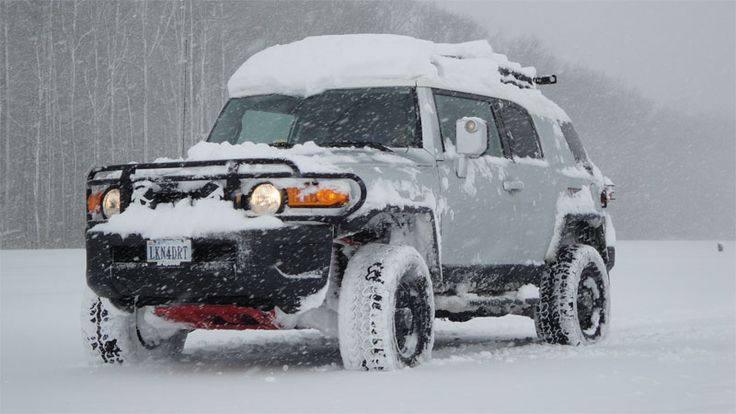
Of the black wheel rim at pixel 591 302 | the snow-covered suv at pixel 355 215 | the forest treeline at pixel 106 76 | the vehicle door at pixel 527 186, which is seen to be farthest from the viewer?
the forest treeline at pixel 106 76

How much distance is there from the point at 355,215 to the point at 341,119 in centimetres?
132

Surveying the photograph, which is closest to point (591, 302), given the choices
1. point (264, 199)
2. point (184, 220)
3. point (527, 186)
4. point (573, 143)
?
point (527, 186)

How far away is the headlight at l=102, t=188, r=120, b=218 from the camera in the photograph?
22.2ft

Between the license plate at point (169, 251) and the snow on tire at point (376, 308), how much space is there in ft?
2.99

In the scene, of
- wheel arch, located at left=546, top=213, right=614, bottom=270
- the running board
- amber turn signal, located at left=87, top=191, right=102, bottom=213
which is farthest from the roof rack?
amber turn signal, located at left=87, top=191, right=102, bottom=213

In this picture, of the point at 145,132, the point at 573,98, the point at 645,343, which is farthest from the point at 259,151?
the point at 573,98

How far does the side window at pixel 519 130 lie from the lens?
855cm

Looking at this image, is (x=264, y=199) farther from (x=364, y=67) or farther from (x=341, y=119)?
(x=364, y=67)

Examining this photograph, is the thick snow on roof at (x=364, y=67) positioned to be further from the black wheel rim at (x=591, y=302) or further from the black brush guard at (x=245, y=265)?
the black wheel rim at (x=591, y=302)

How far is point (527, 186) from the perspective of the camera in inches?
333

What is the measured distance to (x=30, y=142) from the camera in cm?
4216

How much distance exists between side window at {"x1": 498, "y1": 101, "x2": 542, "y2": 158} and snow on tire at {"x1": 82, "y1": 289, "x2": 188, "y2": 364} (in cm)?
317

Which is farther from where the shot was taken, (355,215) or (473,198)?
(473,198)

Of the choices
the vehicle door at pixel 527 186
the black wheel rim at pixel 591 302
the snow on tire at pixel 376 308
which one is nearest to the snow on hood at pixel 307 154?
the snow on tire at pixel 376 308
